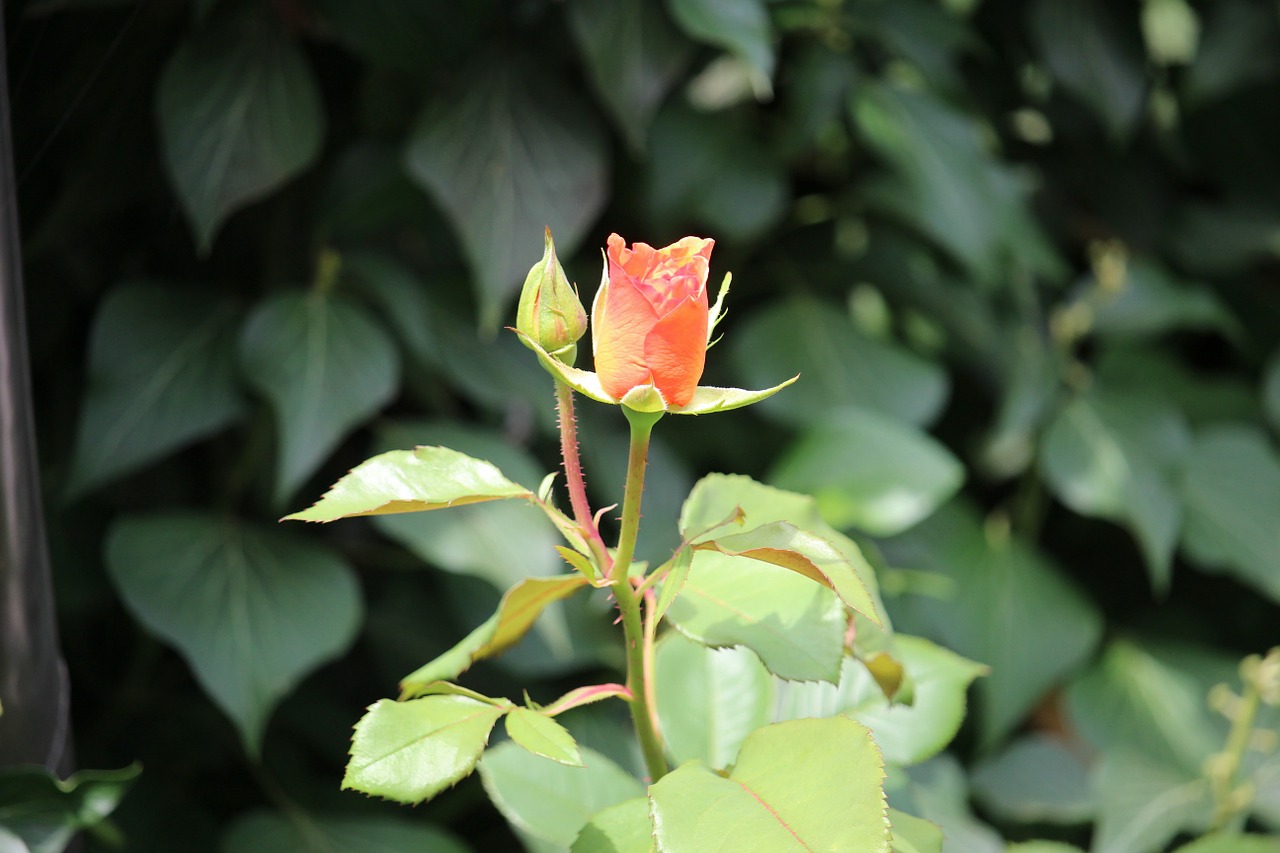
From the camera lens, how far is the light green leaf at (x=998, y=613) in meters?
0.79

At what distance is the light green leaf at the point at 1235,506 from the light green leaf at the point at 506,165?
1.75 ft

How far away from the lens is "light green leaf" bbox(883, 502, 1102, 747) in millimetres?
791

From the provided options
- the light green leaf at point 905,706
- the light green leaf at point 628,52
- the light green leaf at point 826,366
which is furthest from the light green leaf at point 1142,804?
the light green leaf at point 628,52

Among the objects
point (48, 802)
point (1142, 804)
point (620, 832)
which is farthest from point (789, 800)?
point (1142, 804)

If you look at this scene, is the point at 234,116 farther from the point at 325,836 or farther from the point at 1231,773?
the point at 1231,773

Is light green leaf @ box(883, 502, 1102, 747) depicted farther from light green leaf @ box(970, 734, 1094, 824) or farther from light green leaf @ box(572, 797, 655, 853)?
light green leaf @ box(572, 797, 655, 853)

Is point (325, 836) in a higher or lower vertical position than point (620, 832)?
lower

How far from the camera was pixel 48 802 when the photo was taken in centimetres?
32

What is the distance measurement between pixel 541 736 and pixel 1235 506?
0.79 meters

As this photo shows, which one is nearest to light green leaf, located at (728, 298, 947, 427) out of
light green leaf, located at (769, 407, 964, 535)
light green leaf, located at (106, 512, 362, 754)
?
light green leaf, located at (769, 407, 964, 535)

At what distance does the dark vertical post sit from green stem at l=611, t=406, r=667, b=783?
21 cm

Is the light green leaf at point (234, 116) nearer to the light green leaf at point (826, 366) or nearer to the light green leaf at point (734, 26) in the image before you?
the light green leaf at point (734, 26)

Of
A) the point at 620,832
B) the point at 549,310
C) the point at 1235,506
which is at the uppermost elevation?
the point at 549,310

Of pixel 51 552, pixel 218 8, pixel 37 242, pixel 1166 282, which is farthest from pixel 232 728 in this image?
pixel 1166 282
